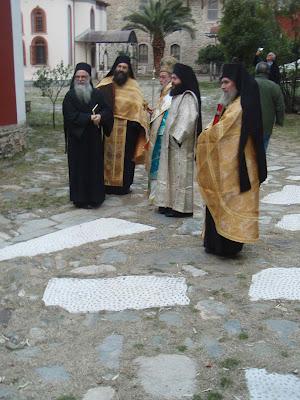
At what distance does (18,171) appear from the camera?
8.64 meters

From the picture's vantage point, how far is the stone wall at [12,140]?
9.27 metres

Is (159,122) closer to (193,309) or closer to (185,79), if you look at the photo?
(185,79)

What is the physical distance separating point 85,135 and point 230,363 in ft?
12.4

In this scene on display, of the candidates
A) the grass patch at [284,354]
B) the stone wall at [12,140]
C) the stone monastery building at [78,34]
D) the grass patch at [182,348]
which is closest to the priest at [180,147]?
the grass patch at [182,348]

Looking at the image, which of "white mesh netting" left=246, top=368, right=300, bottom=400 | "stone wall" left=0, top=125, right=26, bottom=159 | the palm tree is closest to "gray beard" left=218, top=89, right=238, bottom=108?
"white mesh netting" left=246, top=368, right=300, bottom=400

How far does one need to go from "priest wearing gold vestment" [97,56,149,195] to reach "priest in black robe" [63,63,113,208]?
1.48 ft

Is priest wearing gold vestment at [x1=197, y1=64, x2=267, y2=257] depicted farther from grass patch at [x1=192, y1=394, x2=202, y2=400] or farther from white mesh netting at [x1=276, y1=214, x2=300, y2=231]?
grass patch at [x1=192, y1=394, x2=202, y2=400]

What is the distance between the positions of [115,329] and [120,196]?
3.56m

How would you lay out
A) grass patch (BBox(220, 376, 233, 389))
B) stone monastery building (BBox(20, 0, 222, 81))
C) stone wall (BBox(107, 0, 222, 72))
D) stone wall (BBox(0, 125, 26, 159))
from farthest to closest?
1. stone wall (BBox(107, 0, 222, 72))
2. stone monastery building (BBox(20, 0, 222, 81))
3. stone wall (BBox(0, 125, 26, 159))
4. grass patch (BBox(220, 376, 233, 389))

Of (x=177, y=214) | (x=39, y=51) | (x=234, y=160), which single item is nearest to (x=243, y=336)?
(x=234, y=160)

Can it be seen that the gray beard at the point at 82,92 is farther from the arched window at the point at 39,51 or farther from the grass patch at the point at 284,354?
the arched window at the point at 39,51

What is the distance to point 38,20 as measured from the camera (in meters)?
34.2

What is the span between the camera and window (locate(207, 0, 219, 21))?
40594 millimetres

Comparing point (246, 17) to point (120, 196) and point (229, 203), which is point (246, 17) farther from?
point (229, 203)
